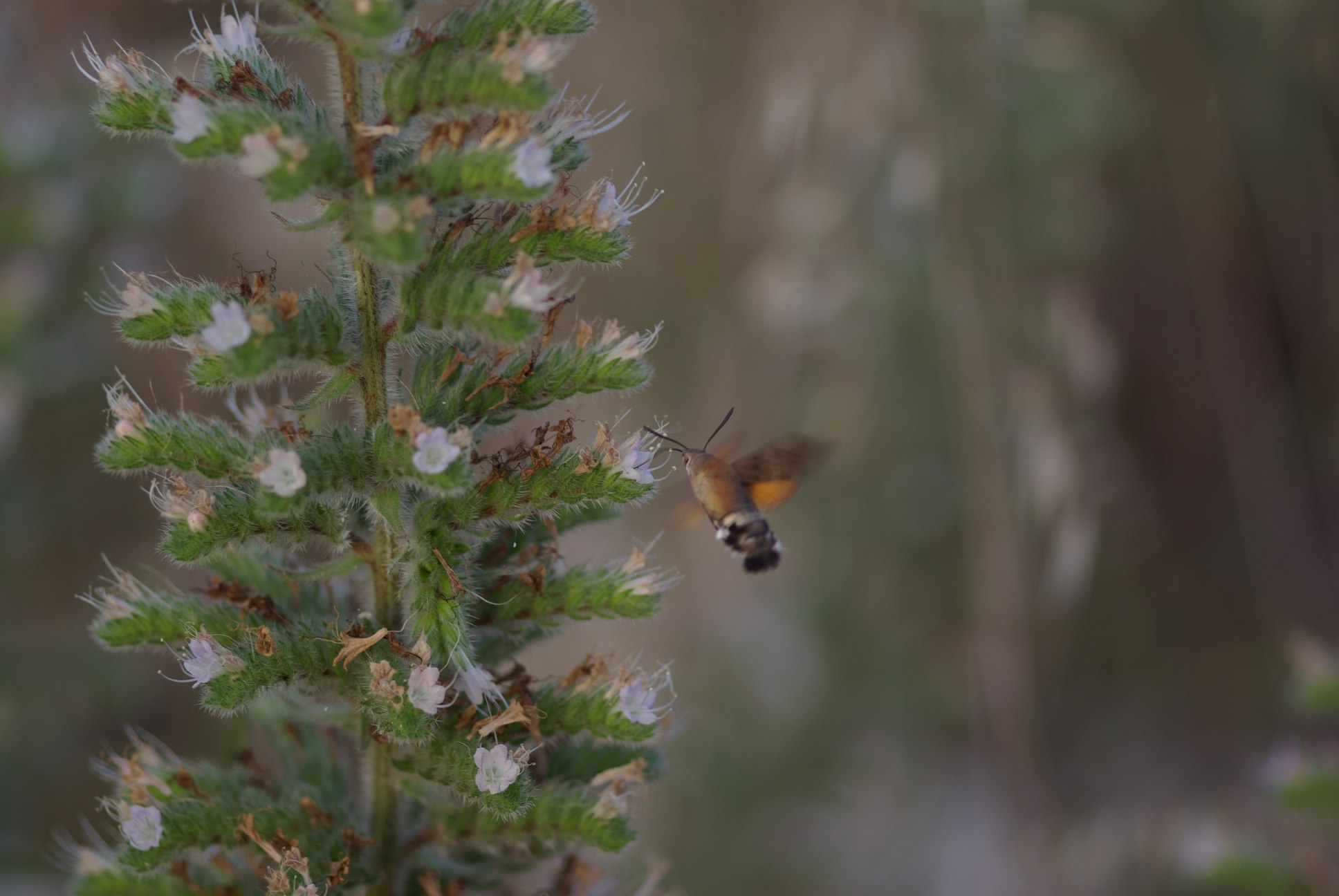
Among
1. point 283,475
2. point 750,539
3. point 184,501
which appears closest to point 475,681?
point 283,475

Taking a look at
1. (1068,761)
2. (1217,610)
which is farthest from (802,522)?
(1217,610)

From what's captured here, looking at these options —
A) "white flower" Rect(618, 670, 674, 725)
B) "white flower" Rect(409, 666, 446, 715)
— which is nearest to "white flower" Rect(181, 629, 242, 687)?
"white flower" Rect(409, 666, 446, 715)

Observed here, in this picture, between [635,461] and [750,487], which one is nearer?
[635,461]

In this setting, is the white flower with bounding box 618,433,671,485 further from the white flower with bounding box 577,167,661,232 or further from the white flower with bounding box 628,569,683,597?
the white flower with bounding box 577,167,661,232

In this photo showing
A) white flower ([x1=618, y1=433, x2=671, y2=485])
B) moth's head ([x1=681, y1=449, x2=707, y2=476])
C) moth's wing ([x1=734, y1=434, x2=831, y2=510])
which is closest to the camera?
white flower ([x1=618, y1=433, x2=671, y2=485])

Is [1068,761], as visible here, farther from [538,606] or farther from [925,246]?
[538,606]

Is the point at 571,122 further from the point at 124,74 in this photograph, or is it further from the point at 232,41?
the point at 124,74
